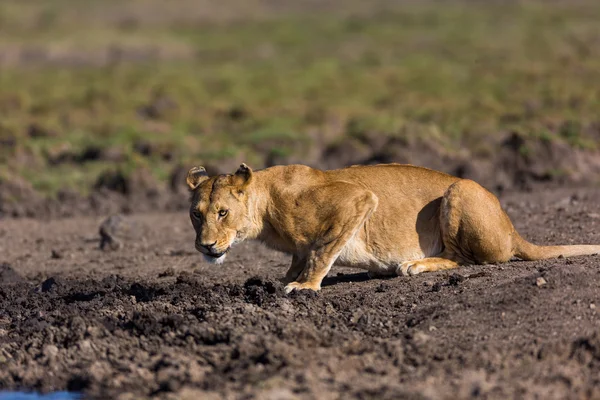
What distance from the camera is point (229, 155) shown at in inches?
830

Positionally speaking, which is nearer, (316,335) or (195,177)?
(316,335)

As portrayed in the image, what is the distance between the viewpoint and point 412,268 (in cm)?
1022

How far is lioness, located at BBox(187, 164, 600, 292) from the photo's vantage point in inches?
382

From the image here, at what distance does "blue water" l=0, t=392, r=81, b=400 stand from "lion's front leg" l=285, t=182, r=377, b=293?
2.54 metres

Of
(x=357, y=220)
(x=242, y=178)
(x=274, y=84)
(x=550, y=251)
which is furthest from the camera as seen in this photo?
(x=274, y=84)

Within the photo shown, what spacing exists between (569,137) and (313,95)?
742 inches

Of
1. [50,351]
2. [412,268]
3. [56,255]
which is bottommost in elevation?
[56,255]

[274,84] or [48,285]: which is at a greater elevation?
[48,285]

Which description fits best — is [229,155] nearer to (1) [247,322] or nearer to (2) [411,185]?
(2) [411,185]

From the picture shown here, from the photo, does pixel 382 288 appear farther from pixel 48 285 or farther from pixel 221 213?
pixel 48 285

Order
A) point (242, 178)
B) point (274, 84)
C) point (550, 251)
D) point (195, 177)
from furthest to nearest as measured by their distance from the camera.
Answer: point (274, 84)
point (550, 251)
point (195, 177)
point (242, 178)

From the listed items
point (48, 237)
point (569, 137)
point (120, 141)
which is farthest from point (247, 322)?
point (120, 141)

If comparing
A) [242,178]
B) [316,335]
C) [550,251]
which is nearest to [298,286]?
[242,178]

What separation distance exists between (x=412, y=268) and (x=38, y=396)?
13.0 feet
